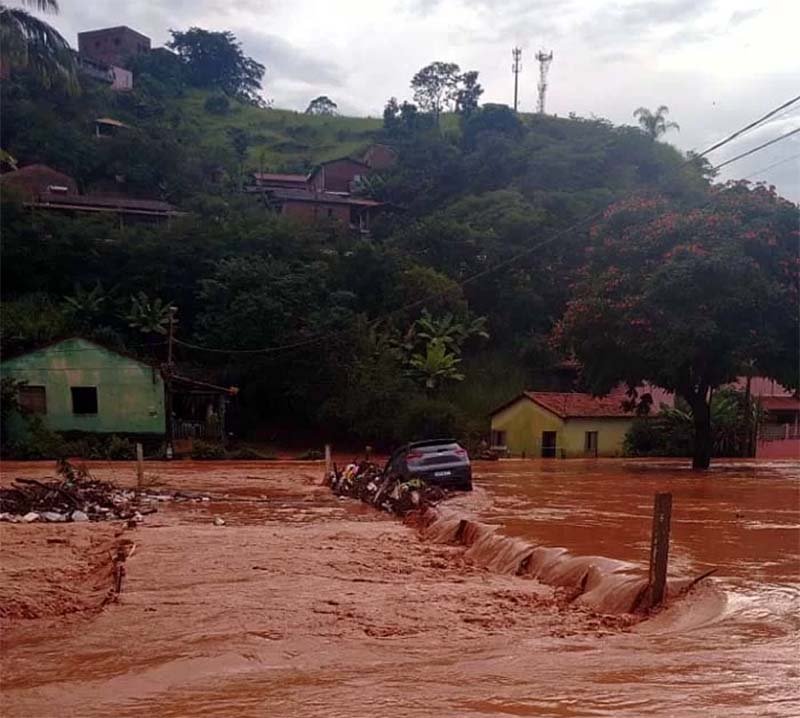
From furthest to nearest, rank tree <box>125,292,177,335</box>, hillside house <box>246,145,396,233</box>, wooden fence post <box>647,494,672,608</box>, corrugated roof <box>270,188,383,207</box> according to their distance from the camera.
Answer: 1. corrugated roof <box>270,188,383,207</box>
2. hillside house <box>246,145,396,233</box>
3. tree <box>125,292,177,335</box>
4. wooden fence post <box>647,494,672,608</box>

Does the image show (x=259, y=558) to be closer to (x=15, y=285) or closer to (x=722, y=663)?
(x=722, y=663)

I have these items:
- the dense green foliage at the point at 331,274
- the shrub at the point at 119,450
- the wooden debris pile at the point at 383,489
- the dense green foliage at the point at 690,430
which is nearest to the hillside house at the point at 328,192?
the dense green foliage at the point at 331,274

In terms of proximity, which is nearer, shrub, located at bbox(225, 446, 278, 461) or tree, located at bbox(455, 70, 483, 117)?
shrub, located at bbox(225, 446, 278, 461)

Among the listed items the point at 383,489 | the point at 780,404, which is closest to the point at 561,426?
the point at 780,404

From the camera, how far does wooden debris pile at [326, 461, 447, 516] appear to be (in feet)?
62.0

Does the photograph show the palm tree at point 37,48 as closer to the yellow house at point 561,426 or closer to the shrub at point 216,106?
the yellow house at point 561,426

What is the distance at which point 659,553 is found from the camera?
347 inches

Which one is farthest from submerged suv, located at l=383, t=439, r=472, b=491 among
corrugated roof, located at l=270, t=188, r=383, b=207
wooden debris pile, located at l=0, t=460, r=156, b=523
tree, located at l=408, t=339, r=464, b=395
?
corrugated roof, located at l=270, t=188, r=383, b=207

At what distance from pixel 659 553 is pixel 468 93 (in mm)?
92595

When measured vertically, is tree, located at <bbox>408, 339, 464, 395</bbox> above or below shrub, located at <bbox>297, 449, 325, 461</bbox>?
above

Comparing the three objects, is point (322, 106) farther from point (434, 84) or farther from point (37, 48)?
point (37, 48)

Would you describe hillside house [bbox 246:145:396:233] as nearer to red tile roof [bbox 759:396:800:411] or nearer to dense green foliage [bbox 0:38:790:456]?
dense green foliage [bbox 0:38:790:456]

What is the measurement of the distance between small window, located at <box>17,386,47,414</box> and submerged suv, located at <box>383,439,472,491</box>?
21.8 meters

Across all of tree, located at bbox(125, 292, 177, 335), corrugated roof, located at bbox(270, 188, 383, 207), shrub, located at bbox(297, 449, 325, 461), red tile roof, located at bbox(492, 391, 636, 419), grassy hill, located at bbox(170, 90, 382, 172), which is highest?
grassy hill, located at bbox(170, 90, 382, 172)
